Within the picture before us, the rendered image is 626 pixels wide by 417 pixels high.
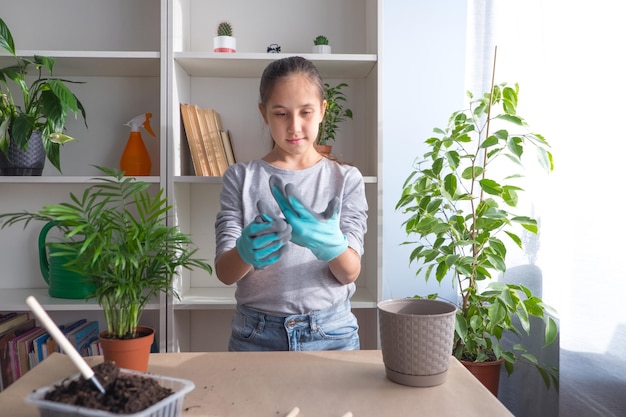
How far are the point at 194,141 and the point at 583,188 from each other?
45.6 inches

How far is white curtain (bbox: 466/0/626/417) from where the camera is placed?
50.8 inches

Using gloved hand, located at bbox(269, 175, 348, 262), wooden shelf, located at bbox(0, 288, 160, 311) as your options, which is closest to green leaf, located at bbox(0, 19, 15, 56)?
wooden shelf, located at bbox(0, 288, 160, 311)

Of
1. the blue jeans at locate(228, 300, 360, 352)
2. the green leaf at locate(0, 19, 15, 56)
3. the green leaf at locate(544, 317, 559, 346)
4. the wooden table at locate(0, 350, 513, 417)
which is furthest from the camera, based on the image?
the green leaf at locate(0, 19, 15, 56)

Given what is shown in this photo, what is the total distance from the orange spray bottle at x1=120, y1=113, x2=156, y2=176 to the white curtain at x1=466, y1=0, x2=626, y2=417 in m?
1.26

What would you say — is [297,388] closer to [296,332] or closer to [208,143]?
[296,332]

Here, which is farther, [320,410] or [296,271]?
[296,271]

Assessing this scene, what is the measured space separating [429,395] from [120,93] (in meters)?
1.65

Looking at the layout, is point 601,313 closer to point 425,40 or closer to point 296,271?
point 296,271

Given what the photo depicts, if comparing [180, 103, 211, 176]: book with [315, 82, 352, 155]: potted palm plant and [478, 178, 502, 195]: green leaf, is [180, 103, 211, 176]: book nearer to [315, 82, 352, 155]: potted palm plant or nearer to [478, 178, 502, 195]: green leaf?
[315, 82, 352, 155]: potted palm plant

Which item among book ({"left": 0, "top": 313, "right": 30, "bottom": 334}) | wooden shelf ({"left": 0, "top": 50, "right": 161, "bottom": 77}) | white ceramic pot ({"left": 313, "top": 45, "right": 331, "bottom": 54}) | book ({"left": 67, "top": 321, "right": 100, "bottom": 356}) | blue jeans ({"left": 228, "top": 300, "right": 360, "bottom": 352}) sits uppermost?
white ceramic pot ({"left": 313, "top": 45, "right": 331, "bottom": 54})

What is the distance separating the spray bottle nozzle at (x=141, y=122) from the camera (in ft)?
6.19

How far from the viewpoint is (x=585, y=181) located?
1.39 metres

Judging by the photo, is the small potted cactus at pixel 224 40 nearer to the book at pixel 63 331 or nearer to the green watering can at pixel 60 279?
the green watering can at pixel 60 279

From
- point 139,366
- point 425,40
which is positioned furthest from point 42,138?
point 425,40
